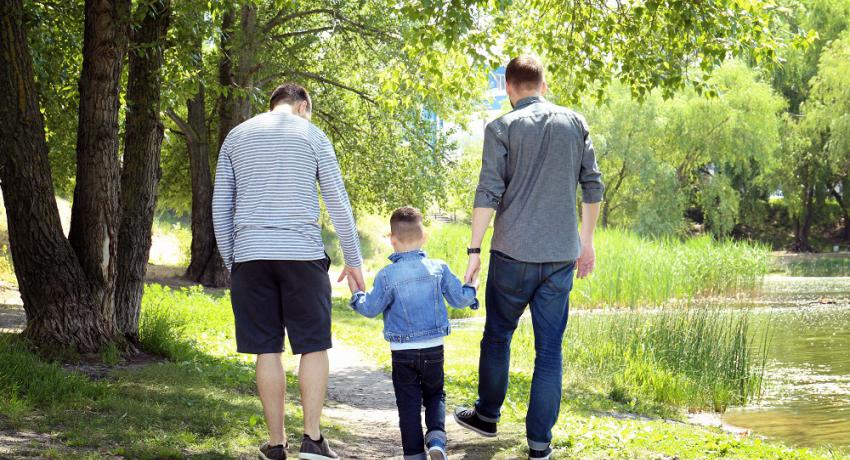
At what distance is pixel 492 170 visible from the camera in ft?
16.4

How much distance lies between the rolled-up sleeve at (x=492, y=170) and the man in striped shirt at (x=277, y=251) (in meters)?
0.81

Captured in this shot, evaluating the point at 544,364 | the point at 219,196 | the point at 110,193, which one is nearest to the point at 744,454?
the point at 544,364

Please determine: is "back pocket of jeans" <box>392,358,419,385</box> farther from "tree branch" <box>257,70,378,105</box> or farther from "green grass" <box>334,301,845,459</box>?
"tree branch" <box>257,70,378,105</box>

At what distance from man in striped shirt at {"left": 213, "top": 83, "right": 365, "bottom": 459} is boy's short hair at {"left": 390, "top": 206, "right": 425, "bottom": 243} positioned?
340 mm

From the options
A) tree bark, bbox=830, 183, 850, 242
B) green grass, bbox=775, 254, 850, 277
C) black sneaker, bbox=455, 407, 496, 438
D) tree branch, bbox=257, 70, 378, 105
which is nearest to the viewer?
black sneaker, bbox=455, 407, 496, 438

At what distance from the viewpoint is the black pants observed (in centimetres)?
490

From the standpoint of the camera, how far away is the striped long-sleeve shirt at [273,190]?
471 centimetres

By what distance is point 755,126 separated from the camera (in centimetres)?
3934

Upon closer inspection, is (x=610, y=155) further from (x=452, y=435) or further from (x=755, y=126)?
(x=452, y=435)

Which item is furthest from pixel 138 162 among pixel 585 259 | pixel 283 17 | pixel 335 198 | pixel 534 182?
pixel 283 17

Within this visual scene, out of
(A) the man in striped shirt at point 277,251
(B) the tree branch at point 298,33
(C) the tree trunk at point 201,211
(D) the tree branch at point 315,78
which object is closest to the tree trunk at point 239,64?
(D) the tree branch at point 315,78

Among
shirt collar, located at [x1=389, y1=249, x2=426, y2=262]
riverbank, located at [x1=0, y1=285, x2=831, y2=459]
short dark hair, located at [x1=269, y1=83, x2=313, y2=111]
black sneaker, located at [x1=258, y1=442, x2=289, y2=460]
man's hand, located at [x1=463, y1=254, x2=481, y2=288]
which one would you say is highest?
short dark hair, located at [x1=269, y1=83, x2=313, y2=111]

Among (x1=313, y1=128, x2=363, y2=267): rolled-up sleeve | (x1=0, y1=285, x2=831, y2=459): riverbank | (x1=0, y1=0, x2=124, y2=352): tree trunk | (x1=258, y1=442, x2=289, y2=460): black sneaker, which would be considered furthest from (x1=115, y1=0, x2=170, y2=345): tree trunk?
(x1=313, y1=128, x2=363, y2=267): rolled-up sleeve

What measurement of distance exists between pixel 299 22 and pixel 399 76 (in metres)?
10.2
